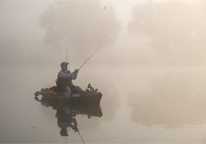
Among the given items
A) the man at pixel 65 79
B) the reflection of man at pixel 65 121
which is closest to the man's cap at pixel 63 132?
the reflection of man at pixel 65 121

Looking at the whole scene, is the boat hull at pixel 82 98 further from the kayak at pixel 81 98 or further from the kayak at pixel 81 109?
the kayak at pixel 81 109

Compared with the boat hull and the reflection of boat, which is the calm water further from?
the boat hull

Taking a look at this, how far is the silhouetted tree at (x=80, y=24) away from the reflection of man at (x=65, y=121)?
68.0 m

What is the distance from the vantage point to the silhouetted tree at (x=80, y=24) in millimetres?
83250

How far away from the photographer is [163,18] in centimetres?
9100

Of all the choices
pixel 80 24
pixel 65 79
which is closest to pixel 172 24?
pixel 80 24

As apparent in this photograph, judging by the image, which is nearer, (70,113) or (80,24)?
(70,113)

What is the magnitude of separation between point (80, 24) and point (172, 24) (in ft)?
88.1

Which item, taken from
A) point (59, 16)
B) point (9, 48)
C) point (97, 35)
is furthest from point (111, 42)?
point (9, 48)

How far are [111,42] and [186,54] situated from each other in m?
40.3

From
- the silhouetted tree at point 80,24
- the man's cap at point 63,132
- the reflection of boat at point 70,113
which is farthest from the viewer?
the silhouetted tree at point 80,24

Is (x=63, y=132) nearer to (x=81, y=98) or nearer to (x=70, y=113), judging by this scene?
(x=70, y=113)

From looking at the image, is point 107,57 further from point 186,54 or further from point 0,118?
point 0,118

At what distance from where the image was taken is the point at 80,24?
89500 mm
